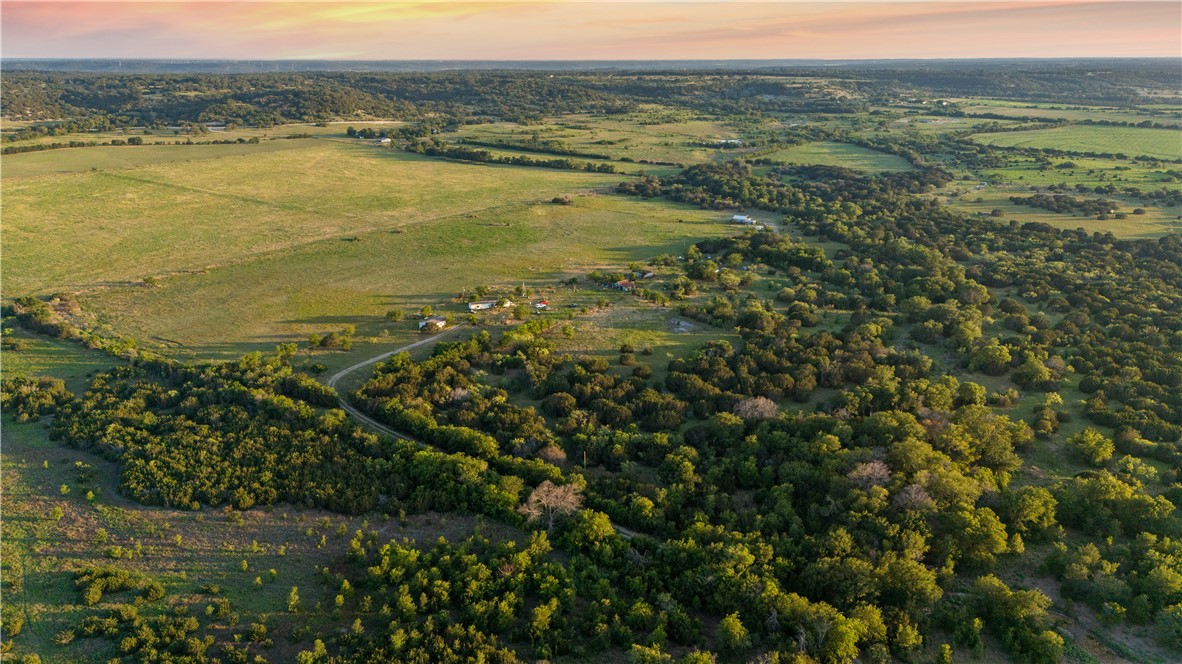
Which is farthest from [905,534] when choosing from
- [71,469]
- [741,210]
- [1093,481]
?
[741,210]

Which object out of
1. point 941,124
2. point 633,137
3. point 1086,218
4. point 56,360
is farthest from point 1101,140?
point 56,360

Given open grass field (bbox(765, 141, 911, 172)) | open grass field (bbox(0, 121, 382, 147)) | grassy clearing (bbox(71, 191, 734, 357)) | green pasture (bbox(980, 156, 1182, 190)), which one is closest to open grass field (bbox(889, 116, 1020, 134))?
open grass field (bbox(765, 141, 911, 172))

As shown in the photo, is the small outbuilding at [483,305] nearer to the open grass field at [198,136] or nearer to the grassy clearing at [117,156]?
the grassy clearing at [117,156]

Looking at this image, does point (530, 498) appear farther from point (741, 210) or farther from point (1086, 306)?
point (741, 210)

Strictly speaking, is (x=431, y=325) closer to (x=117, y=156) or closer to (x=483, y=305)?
(x=483, y=305)

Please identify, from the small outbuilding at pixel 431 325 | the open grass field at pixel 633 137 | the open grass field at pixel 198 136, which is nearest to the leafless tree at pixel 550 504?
the small outbuilding at pixel 431 325

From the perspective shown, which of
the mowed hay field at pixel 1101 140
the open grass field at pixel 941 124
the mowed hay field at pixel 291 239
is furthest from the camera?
the open grass field at pixel 941 124
